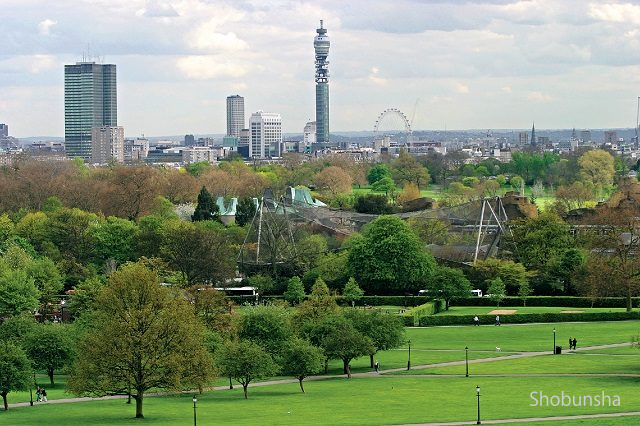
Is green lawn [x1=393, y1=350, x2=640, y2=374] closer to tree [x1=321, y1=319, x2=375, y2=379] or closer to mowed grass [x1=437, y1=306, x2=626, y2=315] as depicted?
tree [x1=321, y1=319, x2=375, y2=379]

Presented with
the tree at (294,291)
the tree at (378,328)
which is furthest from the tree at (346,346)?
the tree at (294,291)

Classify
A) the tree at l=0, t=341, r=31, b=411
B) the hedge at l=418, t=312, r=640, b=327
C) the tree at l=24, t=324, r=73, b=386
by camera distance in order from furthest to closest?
the hedge at l=418, t=312, r=640, b=327
the tree at l=24, t=324, r=73, b=386
the tree at l=0, t=341, r=31, b=411

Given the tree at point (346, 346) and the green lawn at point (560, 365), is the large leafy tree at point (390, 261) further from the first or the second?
the tree at point (346, 346)

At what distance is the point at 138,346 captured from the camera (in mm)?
62531

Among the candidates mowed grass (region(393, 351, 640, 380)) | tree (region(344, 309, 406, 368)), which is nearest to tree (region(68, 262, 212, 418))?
mowed grass (region(393, 351, 640, 380))

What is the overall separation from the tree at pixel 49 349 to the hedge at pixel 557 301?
3710 cm

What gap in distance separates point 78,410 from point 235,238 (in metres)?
65.0

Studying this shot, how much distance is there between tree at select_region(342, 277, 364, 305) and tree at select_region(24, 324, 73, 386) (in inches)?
1273

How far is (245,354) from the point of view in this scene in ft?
224

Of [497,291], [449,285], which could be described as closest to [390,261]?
[449,285]

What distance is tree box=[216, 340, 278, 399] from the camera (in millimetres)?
67812

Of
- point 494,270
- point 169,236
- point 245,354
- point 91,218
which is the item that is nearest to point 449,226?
point 494,270

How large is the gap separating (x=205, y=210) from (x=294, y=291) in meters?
43.2

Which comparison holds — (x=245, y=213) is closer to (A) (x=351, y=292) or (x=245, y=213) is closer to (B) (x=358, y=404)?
(A) (x=351, y=292)
